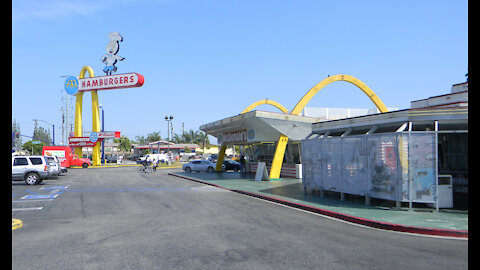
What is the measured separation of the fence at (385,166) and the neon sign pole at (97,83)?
4034cm

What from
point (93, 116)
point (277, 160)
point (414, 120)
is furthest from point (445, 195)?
point (93, 116)

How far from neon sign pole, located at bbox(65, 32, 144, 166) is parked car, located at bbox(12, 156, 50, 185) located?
2831 centimetres

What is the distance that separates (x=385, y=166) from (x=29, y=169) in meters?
21.6

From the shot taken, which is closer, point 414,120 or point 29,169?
point 414,120

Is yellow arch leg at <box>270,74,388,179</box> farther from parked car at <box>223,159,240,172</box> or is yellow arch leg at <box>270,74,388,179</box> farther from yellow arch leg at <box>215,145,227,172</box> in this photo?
parked car at <box>223,159,240,172</box>

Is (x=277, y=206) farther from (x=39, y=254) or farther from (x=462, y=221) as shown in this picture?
(x=39, y=254)

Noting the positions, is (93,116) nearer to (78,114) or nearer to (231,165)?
(78,114)

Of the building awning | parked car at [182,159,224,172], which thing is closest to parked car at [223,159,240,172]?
parked car at [182,159,224,172]

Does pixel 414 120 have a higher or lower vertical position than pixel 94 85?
lower

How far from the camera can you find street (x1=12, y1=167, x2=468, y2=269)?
6484mm

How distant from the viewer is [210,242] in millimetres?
8031

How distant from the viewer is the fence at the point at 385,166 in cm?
1189

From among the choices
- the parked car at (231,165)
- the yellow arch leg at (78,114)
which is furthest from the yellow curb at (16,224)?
the yellow arch leg at (78,114)
